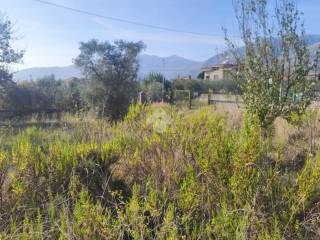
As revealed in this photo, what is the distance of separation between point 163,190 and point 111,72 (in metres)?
17.7

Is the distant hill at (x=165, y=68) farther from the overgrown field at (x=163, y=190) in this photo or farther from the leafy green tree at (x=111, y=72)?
the overgrown field at (x=163, y=190)

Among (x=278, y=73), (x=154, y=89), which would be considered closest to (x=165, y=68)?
(x=154, y=89)

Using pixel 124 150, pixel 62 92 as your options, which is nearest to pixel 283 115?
pixel 124 150

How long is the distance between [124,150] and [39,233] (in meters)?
2.03

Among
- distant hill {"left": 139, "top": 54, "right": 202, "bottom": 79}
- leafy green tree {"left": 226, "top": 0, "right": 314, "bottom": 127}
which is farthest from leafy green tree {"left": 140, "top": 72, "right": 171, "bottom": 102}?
leafy green tree {"left": 226, "top": 0, "right": 314, "bottom": 127}

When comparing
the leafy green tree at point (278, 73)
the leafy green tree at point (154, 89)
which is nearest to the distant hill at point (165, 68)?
the leafy green tree at point (154, 89)

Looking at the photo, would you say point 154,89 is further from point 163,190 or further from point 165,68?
point 165,68

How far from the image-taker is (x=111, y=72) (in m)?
20.5

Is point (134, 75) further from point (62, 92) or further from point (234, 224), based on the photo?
point (234, 224)

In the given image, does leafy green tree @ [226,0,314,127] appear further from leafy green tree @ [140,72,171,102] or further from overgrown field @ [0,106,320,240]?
leafy green tree @ [140,72,171,102]

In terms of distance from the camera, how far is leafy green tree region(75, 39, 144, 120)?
19953 millimetres

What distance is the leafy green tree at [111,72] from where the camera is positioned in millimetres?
19953

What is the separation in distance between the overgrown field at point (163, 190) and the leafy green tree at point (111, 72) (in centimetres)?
1529

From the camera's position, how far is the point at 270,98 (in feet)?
19.1
